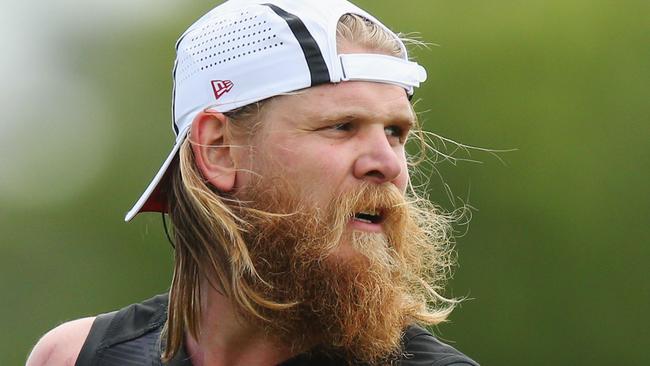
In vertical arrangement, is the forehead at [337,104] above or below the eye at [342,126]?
above

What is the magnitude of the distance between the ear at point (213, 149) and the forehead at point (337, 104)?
0.56ft

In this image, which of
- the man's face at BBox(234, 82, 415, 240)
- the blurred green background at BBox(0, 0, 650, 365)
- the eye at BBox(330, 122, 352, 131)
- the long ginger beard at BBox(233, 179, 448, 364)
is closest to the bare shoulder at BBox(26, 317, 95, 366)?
the long ginger beard at BBox(233, 179, 448, 364)

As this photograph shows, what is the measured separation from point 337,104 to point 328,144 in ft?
0.42

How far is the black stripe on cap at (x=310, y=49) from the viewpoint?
3.50 metres

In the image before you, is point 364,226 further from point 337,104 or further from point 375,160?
point 337,104

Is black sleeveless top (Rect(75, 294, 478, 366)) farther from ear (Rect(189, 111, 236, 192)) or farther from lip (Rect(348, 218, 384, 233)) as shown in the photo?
ear (Rect(189, 111, 236, 192))

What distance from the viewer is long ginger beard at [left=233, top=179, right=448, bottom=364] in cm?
346

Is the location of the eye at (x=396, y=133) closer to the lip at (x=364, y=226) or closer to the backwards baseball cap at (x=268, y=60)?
the backwards baseball cap at (x=268, y=60)

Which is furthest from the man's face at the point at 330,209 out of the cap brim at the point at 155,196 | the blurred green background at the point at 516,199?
the blurred green background at the point at 516,199

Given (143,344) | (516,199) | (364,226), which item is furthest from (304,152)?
(516,199)

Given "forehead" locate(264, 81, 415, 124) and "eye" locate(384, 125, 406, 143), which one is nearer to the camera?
"forehead" locate(264, 81, 415, 124)

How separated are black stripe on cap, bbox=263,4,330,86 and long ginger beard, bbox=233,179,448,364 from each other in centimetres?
33

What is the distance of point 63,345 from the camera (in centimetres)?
386

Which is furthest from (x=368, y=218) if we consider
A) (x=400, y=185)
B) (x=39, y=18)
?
(x=39, y=18)
